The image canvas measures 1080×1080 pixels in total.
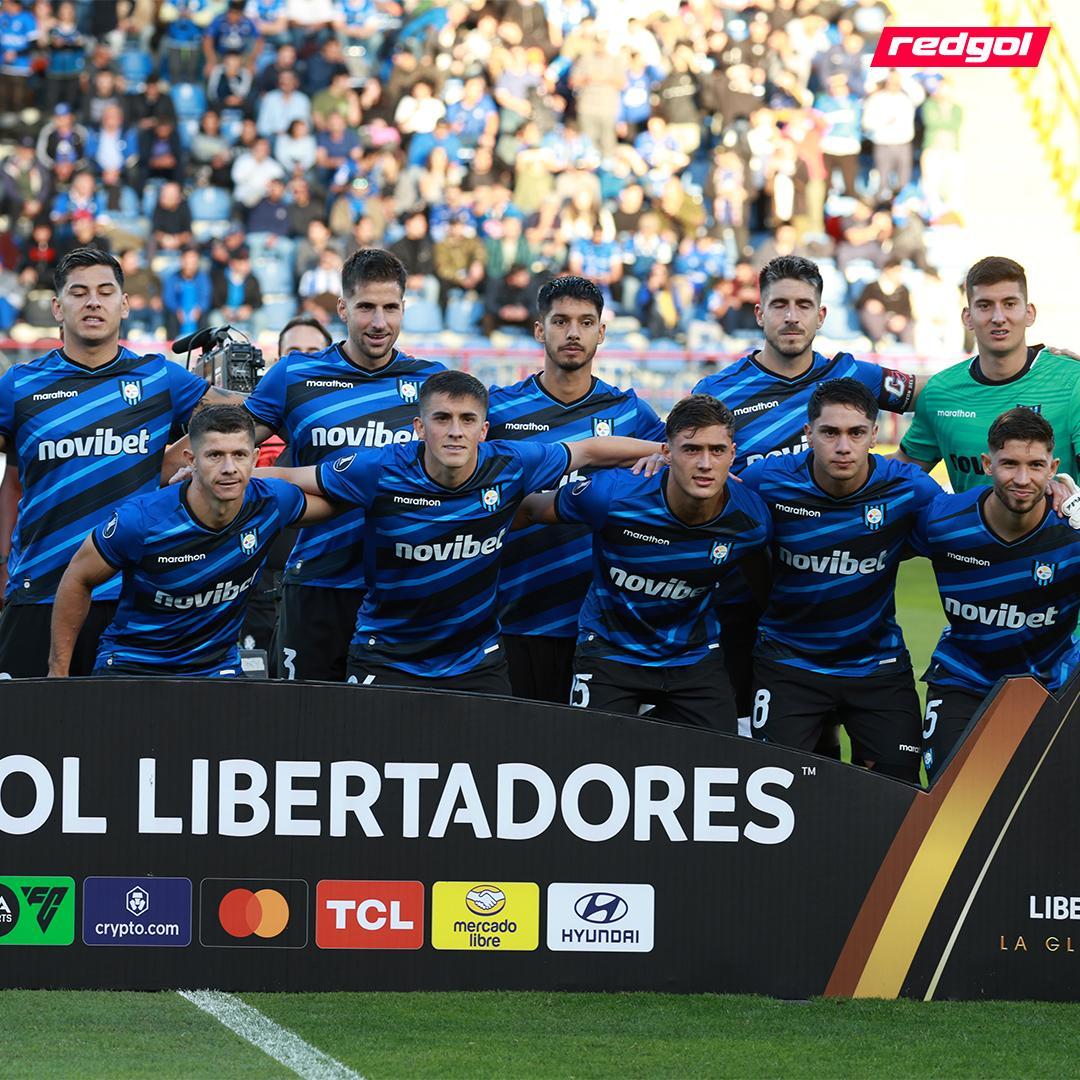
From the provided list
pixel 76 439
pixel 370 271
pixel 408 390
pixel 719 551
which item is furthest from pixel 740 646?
pixel 76 439

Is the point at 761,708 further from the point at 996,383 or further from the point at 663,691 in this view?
the point at 996,383

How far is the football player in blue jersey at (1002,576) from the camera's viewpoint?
619cm

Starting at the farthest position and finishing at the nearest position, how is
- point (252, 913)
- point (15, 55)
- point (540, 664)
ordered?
point (15, 55)
point (540, 664)
point (252, 913)

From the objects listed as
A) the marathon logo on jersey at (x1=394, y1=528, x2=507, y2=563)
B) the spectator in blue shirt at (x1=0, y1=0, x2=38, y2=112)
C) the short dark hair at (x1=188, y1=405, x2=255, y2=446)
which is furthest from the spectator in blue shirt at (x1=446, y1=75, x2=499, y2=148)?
the short dark hair at (x1=188, y1=405, x2=255, y2=446)

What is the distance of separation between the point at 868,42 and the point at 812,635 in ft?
56.4

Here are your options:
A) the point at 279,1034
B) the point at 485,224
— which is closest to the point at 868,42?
the point at 485,224

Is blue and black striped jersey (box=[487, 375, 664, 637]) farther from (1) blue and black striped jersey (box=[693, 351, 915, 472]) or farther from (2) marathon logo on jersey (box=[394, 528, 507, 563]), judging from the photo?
(2) marathon logo on jersey (box=[394, 528, 507, 563])

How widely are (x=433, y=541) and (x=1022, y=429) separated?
201 centimetres

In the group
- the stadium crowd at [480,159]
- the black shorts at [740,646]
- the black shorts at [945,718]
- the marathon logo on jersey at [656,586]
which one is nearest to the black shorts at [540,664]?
the black shorts at [740,646]

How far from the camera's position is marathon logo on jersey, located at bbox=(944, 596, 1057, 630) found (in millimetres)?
6328

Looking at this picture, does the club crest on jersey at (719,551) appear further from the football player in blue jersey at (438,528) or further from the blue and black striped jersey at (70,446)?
the blue and black striped jersey at (70,446)

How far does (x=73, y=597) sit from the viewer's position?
609cm

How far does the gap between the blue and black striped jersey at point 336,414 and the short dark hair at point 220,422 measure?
806 millimetres

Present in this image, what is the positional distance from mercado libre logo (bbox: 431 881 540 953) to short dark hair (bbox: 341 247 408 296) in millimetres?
2449
